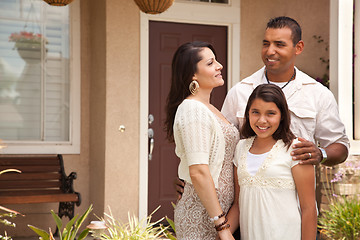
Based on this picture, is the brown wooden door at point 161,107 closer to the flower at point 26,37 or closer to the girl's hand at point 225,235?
the flower at point 26,37

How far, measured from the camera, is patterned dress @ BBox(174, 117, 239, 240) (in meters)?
2.41

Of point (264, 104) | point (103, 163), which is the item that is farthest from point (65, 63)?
point (264, 104)

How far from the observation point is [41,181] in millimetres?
6164

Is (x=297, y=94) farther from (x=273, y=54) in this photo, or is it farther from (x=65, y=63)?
(x=65, y=63)

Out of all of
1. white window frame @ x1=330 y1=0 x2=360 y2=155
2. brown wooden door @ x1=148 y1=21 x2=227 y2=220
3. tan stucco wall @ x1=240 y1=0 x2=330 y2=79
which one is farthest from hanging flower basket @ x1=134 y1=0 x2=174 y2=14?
tan stucco wall @ x1=240 y1=0 x2=330 y2=79

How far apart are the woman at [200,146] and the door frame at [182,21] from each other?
11.7 ft

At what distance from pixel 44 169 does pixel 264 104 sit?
4.25 m

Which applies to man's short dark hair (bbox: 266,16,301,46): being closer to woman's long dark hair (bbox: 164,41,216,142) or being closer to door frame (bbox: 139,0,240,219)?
woman's long dark hair (bbox: 164,41,216,142)

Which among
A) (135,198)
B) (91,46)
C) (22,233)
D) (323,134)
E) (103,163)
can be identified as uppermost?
(91,46)

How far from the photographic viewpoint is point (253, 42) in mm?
6641

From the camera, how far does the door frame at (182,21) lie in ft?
20.0

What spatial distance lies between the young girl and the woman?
109 mm

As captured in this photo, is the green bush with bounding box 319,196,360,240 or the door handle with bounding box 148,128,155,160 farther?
the door handle with bounding box 148,128,155,160

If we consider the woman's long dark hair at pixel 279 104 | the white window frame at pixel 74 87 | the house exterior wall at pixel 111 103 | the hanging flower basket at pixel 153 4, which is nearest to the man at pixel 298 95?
the woman's long dark hair at pixel 279 104
